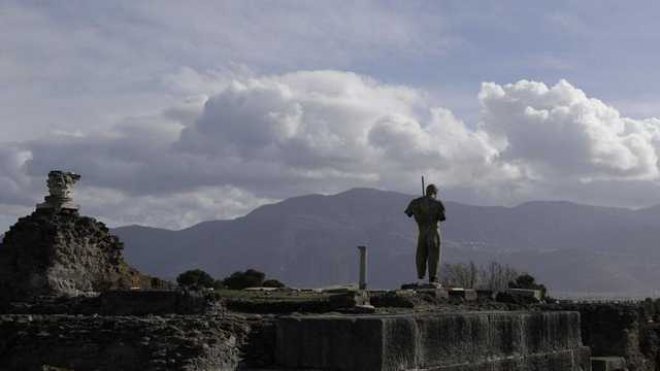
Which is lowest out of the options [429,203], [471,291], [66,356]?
[66,356]

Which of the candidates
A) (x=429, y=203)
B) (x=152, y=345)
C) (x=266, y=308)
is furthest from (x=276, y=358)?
(x=429, y=203)

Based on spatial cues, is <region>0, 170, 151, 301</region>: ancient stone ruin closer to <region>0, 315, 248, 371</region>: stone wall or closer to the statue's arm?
the statue's arm

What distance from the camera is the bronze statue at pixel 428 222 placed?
1944 cm

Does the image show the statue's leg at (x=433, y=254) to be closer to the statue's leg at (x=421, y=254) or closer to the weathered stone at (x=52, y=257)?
the statue's leg at (x=421, y=254)

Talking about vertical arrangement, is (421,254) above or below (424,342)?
above

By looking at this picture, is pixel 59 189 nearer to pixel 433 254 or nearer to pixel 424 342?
pixel 433 254

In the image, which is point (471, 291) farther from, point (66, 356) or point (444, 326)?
point (66, 356)

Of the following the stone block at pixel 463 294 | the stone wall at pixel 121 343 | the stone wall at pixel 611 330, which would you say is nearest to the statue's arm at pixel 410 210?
the stone block at pixel 463 294

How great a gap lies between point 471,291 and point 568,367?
6.03m

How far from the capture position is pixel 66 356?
9203 mm

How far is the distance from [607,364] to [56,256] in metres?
11.2

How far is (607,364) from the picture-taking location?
52.2 ft

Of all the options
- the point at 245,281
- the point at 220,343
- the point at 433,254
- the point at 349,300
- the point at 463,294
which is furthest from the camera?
the point at 245,281

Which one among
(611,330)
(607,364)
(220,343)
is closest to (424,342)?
(220,343)
